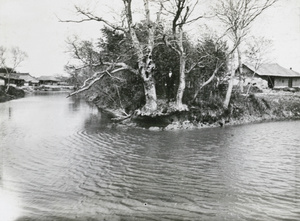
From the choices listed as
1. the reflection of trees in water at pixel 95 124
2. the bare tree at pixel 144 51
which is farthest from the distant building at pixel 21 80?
the bare tree at pixel 144 51

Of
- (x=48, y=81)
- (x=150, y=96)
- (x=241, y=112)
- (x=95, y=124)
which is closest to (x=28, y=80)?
(x=48, y=81)

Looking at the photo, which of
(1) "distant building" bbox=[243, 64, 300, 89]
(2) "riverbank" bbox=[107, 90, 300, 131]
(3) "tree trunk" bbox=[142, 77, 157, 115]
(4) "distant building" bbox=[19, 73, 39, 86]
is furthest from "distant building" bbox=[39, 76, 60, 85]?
(3) "tree trunk" bbox=[142, 77, 157, 115]

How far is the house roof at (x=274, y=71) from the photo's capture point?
42.0 m

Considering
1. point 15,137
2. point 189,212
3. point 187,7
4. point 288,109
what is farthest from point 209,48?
point 189,212

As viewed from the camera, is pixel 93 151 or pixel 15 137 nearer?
pixel 93 151

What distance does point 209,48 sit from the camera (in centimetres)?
2141

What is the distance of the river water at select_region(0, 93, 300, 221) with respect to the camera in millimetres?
5336

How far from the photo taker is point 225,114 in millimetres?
19531

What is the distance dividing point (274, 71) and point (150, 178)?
1659 inches

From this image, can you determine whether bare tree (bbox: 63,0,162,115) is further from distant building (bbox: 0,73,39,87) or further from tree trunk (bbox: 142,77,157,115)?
distant building (bbox: 0,73,39,87)

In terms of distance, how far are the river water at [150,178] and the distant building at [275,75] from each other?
31.0 metres

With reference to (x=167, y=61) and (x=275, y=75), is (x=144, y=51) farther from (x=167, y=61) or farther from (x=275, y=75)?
(x=275, y=75)

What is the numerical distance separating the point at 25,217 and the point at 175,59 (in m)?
16.1

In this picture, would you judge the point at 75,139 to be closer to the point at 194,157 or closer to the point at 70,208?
the point at 194,157
